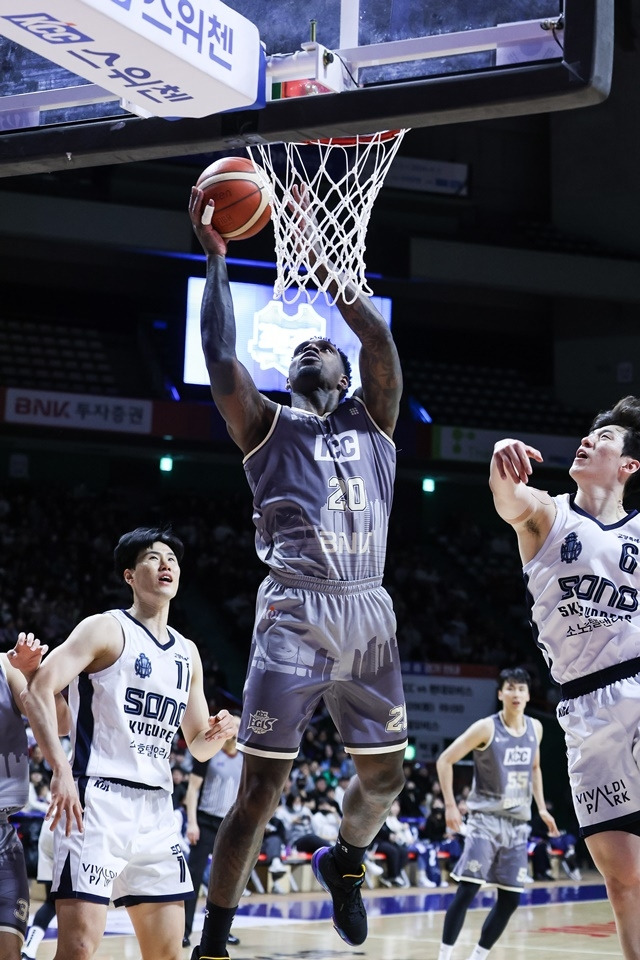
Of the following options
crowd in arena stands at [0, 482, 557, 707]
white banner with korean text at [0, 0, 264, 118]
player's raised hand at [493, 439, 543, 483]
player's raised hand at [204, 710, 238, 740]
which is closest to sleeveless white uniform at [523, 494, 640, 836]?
player's raised hand at [493, 439, 543, 483]

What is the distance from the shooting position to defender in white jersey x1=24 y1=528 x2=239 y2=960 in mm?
4516

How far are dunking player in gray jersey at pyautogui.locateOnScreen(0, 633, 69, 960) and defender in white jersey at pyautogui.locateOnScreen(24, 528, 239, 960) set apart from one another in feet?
0.40

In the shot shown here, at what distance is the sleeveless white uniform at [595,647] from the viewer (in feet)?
14.1

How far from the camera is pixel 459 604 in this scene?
73.9 ft

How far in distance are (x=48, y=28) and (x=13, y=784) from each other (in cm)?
286

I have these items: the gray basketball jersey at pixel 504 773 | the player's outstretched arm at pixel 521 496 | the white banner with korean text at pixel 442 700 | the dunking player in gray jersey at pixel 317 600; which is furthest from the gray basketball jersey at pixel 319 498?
the white banner with korean text at pixel 442 700

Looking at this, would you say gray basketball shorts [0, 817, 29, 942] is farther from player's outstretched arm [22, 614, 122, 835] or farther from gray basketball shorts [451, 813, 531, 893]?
gray basketball shorts [451, 813, 531, 893]

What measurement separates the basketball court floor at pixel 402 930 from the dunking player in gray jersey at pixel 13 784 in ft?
12.6

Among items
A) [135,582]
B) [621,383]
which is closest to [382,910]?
[135,582]

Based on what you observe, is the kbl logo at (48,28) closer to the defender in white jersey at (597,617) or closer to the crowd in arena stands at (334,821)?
the defender in white jersey at (597,617)

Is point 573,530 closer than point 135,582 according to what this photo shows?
Yes

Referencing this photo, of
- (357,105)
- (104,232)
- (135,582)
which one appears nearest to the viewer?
(357,105)

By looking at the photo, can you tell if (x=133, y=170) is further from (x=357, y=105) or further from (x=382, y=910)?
(x=357, y=105)

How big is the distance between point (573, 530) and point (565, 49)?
1813 mm
